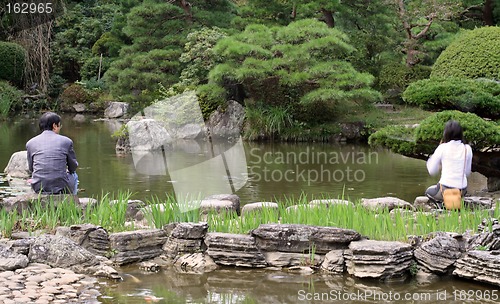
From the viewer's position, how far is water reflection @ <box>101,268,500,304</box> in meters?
4.17

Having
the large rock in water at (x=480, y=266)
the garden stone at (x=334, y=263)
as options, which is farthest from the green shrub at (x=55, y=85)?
the large rock in water at (x=480, y=266)

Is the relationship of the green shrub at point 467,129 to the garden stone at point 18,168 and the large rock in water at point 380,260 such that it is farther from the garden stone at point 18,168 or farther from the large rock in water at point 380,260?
the garden stone at point 18,168

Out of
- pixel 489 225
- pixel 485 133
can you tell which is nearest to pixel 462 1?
pixel 485 133

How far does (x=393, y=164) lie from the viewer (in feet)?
37.8

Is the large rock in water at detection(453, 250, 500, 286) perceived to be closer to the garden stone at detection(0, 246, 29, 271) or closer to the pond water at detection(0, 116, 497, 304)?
the pond water at detection(0, 116, 497, 304)

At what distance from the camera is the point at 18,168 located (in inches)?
380

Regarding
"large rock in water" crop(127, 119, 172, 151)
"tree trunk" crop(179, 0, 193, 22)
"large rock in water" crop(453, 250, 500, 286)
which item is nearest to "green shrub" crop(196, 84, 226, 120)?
"large rock in water" crop(127, 119, 172, 151)

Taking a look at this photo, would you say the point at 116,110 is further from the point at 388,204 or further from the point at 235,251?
the point at 235,251

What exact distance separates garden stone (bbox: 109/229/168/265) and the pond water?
13 centimetres

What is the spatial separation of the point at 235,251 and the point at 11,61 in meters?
18.7

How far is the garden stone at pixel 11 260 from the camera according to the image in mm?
4438

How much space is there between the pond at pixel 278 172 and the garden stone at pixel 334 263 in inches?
108

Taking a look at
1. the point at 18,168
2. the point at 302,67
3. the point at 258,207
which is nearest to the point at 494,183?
the point at 258,207

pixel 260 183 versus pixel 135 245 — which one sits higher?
pixel 260 183
